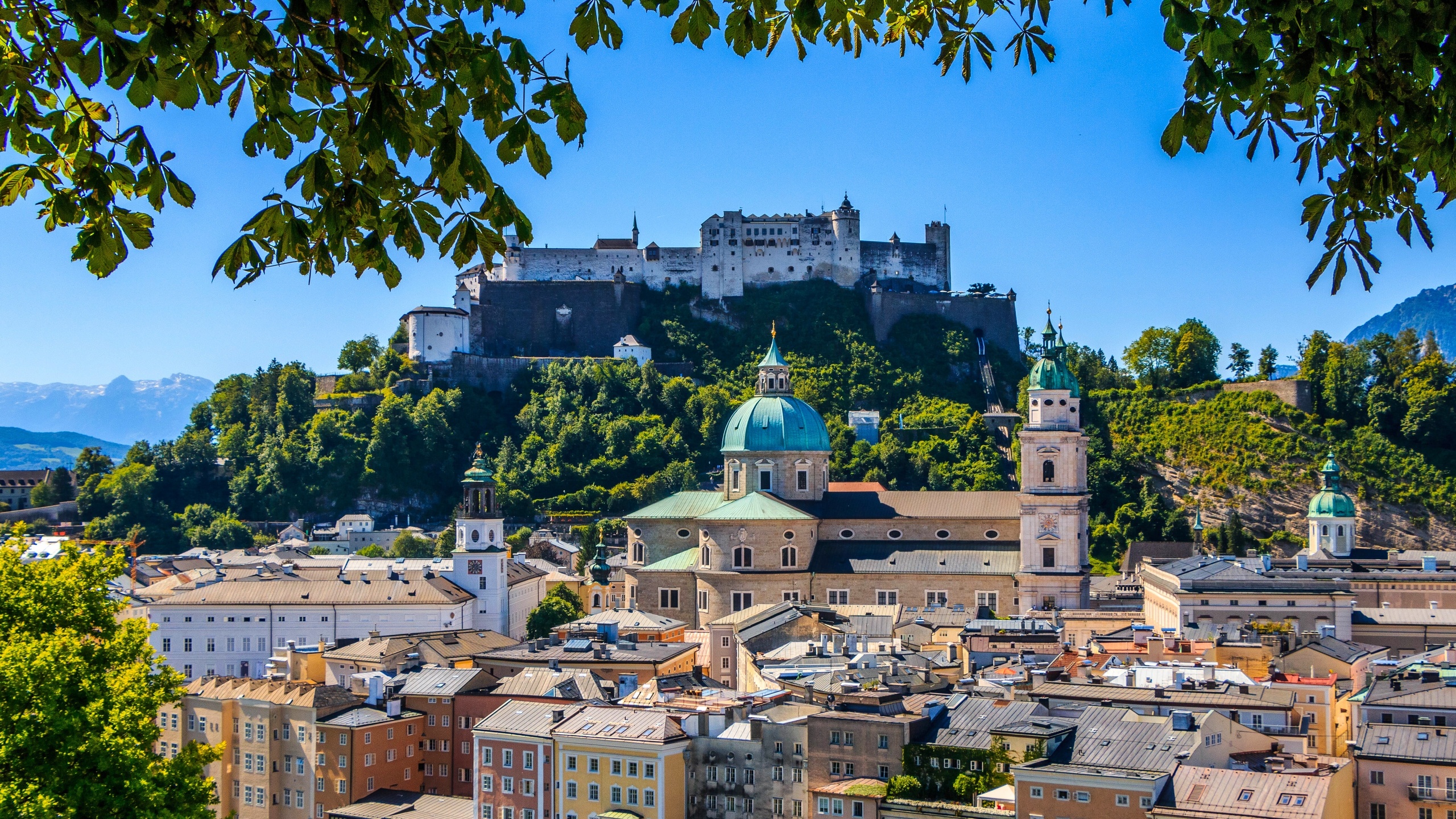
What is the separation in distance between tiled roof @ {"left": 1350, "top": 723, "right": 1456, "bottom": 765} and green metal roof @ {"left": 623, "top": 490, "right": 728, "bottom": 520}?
105 ft

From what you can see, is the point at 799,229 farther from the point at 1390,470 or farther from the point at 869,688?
the point at 869,688

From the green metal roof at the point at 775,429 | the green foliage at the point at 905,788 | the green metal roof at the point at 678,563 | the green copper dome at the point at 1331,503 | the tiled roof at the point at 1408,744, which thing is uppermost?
the green metal roof at the point at 775,429

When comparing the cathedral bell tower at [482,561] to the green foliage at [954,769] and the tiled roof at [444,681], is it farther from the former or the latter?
the green foliage at [954,769]

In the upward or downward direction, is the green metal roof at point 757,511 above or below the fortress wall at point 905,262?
below

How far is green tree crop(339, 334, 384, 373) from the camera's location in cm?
11369

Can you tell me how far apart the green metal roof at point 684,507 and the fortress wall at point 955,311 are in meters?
45.4

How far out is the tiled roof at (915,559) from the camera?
57.7 m

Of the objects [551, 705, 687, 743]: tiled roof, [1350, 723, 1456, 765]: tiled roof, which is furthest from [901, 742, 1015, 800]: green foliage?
[1350, 723, 1456, 765]: tiled roof

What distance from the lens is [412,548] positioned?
8725 cm

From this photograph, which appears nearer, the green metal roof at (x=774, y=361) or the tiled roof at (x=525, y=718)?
the tiled roof at (x=525, y=718)

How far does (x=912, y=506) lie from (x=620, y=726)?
23969mm

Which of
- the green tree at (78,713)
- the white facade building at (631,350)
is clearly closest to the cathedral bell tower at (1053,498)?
the green tree at (78,713)

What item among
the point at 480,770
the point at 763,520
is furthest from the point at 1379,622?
the point at 480,770

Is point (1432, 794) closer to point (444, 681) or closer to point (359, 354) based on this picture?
point (444, 681)
